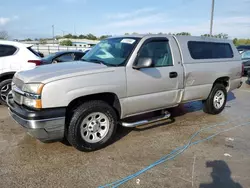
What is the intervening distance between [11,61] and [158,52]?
13.0 ft

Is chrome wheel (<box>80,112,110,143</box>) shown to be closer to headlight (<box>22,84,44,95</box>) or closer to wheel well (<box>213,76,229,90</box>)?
headlight (<box>22,84,44,95</box>)

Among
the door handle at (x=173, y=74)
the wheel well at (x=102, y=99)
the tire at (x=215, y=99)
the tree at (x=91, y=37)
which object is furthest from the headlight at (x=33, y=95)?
the tree at (x=91, y=37)

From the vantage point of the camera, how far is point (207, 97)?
5.50 meters

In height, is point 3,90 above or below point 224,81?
below

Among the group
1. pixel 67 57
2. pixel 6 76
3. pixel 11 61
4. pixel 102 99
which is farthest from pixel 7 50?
pixel 67 57

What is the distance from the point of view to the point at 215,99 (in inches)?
225

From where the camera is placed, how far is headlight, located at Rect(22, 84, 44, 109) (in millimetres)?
3100

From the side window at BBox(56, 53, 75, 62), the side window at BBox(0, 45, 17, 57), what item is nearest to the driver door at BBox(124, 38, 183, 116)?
the side window at BBox(0, 45, 17, 57)

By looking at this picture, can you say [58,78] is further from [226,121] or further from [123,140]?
[226,121]

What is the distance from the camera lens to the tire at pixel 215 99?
18.2 feet

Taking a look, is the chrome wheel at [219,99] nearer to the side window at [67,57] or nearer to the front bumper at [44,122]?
the front bumper at [44,122]

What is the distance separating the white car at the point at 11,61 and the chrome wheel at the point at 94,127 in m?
3.12

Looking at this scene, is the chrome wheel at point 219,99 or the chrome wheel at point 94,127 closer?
the chrome wheel at point 94,127

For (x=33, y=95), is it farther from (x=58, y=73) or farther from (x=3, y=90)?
(x=3, y=90)
